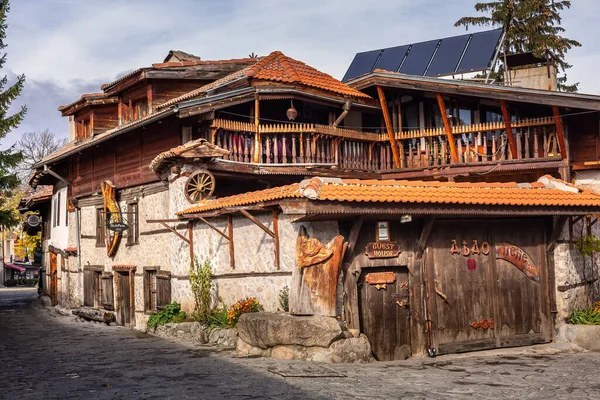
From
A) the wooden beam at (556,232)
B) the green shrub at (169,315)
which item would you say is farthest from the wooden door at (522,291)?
the green shrub at (169,315)

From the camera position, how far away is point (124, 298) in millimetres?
19219

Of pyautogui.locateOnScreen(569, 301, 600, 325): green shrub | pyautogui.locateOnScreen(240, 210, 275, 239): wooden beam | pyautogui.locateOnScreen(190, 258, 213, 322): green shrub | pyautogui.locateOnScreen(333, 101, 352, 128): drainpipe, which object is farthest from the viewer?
pyautogui.locateOnScreen(333, 101, 352, 128): drainpipe

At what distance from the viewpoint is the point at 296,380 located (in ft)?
30.4

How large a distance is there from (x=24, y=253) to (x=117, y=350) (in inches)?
1853

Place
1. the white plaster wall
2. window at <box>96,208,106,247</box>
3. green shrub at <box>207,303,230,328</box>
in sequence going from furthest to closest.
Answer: the white plaster wall, window at <box>96,208,106,247</box>, green shrub at <box>207,303,230,328</box>

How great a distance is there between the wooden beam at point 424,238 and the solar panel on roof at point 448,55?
10461 millimetres

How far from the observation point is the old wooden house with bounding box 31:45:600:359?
11.4 m

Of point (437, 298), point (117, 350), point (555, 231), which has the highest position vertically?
point (555, 231)

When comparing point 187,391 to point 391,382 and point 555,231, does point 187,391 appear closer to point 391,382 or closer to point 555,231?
point 391,382

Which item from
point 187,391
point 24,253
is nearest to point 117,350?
point 187,391

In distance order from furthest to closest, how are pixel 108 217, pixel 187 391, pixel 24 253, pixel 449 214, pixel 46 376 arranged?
pixel 24 253 < pixel 108 217 < pixel 449 214 < pixel 46 376 < pixel 187 391

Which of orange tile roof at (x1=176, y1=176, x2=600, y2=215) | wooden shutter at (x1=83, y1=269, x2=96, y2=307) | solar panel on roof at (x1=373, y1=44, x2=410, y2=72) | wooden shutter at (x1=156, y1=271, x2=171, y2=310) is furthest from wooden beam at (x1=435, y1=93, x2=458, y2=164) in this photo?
wooden shutter at (x1=83, y1=269, x2=96, y2=307)

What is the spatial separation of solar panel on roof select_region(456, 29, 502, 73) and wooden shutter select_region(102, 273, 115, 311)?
12.8 meters

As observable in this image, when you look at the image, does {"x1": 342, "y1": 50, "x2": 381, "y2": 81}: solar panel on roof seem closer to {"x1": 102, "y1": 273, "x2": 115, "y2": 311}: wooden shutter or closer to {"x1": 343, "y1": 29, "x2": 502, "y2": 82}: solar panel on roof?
{"x1": 343, "y1": 29, "x2": 502, "y2": 82}: solar panel on roof
